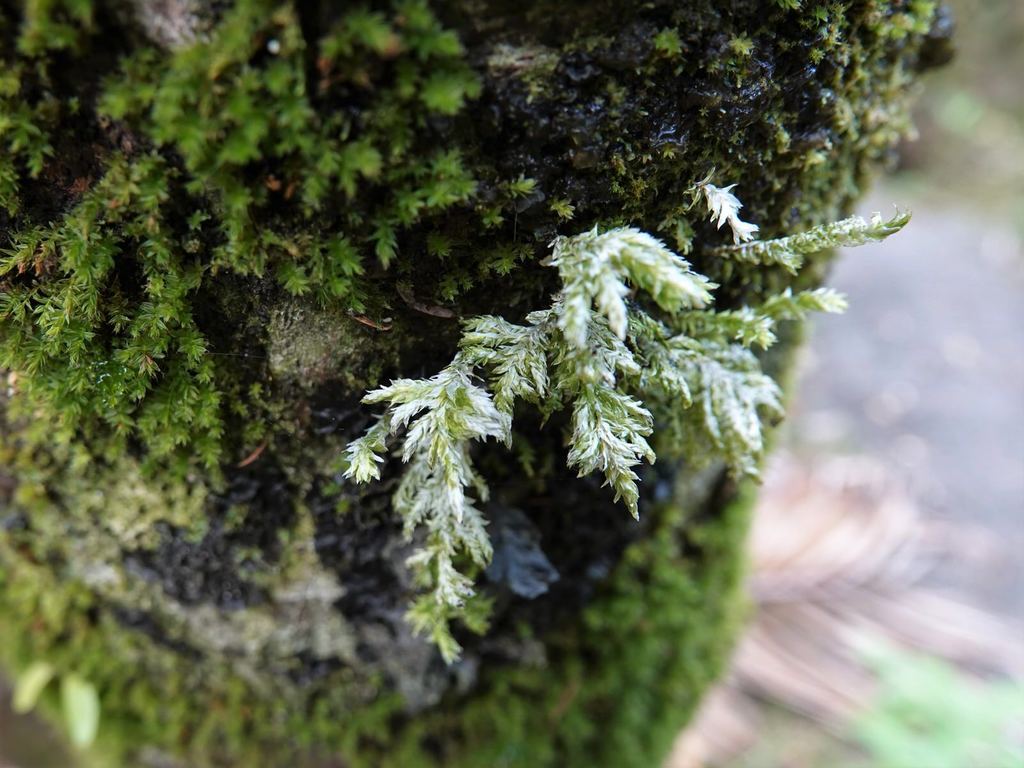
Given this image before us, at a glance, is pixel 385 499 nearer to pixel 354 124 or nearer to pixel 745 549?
pixel 354 124

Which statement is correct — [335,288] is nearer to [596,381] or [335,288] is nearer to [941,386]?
[596,381]

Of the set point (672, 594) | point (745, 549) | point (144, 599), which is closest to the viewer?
point (144, 599)

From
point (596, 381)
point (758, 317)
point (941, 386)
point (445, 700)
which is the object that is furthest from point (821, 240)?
point (941, 386)

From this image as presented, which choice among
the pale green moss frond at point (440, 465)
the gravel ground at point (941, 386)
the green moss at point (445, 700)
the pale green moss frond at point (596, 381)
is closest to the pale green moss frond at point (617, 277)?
the pale green moss frond at point (596, 381)

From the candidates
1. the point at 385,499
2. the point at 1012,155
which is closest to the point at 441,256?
the point at 385,499

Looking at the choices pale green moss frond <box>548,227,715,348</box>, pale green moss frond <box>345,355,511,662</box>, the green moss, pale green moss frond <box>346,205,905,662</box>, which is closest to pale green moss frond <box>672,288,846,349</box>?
pale green moss frond <box>346,205,905,662</box>
